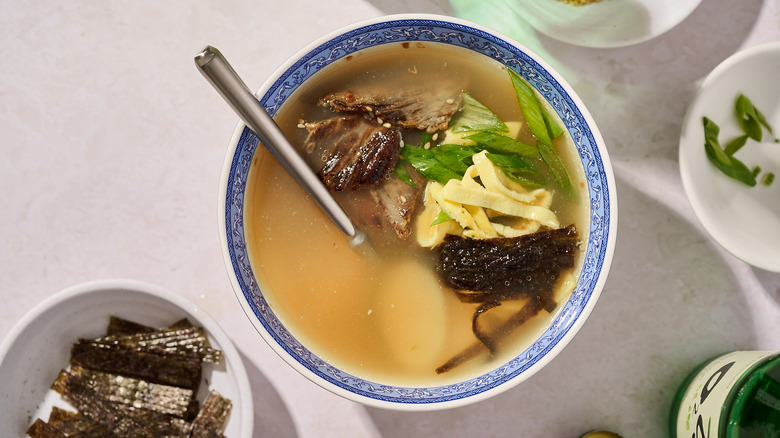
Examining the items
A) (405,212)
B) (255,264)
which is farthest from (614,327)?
(255,264)

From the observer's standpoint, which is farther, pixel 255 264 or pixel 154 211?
pixel 154 211

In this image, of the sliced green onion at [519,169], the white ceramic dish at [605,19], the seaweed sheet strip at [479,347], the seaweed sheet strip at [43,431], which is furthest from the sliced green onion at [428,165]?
the seaweed sheet strip at [43,431]

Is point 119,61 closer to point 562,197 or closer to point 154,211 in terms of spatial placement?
point 154,211

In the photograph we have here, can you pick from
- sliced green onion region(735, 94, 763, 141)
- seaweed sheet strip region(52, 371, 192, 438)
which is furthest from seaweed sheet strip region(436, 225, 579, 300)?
seaweed sheet strip region(52, 371, 192, 438)

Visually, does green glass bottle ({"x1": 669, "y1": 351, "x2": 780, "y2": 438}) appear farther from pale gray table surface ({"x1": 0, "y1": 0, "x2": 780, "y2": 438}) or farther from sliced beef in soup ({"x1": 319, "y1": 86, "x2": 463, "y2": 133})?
sliced beef in soup ({"x1": 319, "y1": 86, "x2": 463, "y2": 133})

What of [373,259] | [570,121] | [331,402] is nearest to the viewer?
[570,121]

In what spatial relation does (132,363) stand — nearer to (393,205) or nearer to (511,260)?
(393,205)
